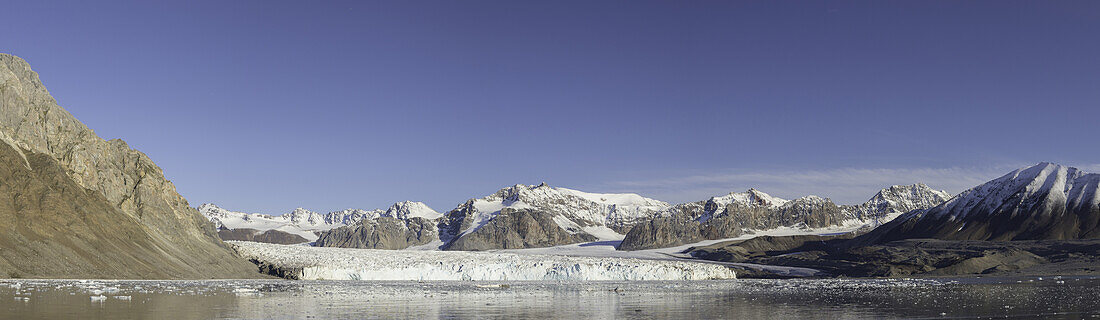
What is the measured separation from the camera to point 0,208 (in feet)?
264

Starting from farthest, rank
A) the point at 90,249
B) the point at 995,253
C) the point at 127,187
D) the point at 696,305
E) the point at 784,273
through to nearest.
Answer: the point at 995,253 → the point at 784,273 → the point at 127,187 → the point at 90,249 → the point at 696,305

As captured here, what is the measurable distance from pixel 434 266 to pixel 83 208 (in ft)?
146

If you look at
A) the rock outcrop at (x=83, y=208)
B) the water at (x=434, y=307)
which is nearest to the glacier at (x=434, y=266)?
the rock outcrop at (x=83, y=208)

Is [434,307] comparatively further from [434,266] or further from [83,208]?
[434,266]

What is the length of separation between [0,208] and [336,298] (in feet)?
152

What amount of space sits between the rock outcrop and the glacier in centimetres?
631

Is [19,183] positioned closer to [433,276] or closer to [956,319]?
[433,276]

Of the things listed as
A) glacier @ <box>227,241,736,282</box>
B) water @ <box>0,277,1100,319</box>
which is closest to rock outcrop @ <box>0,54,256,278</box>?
glacier @ <box>227,241,736,282</box>

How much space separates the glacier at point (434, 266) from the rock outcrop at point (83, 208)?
20.7 feet

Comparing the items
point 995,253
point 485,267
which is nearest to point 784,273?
point 995,253

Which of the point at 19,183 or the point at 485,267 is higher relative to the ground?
the point at 19,183

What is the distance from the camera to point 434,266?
376ft

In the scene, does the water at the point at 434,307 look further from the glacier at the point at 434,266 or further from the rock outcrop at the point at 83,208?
the glacier at the point at 434,266

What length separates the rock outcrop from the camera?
268 feet
